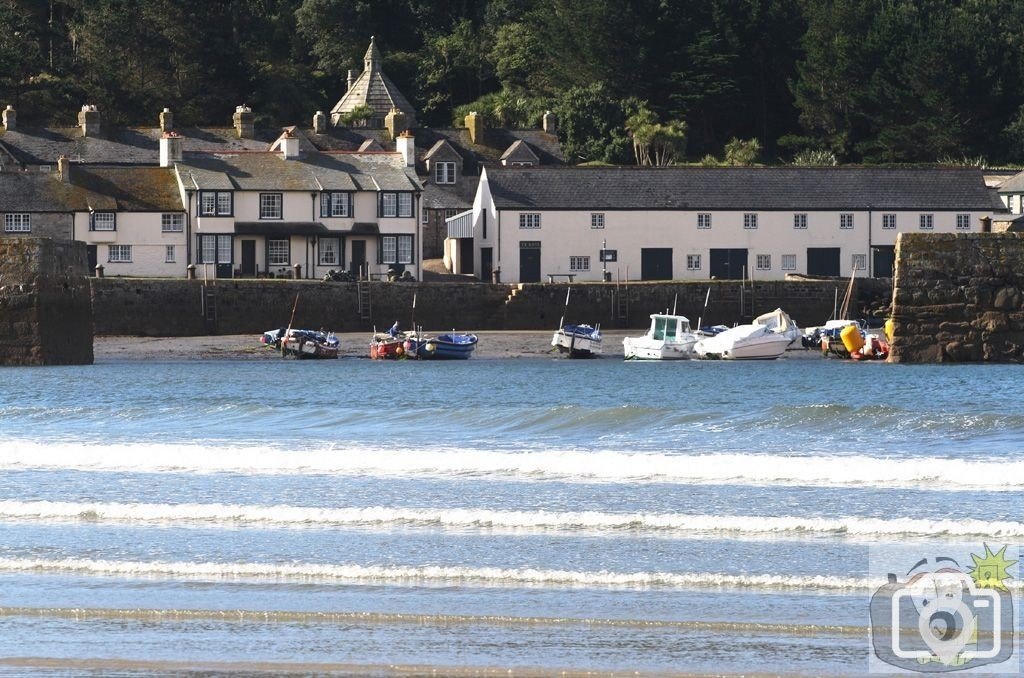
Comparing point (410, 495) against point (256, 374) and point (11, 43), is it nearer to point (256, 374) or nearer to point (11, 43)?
point (256, 374)

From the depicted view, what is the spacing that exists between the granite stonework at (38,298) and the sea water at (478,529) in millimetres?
13655

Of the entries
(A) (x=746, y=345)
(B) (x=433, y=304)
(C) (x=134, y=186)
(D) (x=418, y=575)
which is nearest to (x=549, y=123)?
(B) (x=433, y=304)

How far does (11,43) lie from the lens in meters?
87.4

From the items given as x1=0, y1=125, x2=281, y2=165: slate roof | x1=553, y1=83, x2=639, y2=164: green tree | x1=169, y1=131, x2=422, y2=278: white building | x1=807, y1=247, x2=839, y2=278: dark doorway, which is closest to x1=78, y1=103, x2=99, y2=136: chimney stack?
x1=0, y1=125, x2=281, y2=165: slate roof

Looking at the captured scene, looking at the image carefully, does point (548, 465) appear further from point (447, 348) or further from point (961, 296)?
point (447, 348)

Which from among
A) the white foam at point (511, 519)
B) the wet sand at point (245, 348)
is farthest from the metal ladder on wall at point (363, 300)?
the white foam at point (511, 519)

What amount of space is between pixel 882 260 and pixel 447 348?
2172 cm

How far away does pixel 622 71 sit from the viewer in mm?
89875

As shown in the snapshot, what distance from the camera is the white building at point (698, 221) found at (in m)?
65.9

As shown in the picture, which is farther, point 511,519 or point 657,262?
point 657,262

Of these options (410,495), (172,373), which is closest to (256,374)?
(172,373)

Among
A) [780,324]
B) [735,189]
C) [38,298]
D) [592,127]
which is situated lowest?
[780,324]

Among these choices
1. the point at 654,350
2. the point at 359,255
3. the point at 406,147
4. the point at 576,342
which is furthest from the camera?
the point at 406,147

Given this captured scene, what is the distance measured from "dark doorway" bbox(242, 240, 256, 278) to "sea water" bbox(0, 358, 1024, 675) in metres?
32.7
